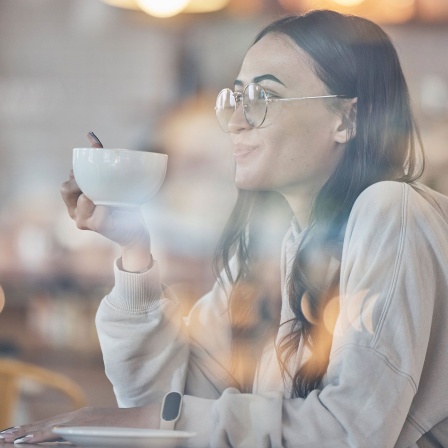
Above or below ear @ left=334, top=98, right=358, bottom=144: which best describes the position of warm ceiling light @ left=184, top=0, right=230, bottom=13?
above

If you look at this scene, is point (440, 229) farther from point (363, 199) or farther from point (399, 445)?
point (399, 445)

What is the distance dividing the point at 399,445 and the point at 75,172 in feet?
1.19

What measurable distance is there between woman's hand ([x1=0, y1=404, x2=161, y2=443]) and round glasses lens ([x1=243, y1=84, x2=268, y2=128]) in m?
0.30

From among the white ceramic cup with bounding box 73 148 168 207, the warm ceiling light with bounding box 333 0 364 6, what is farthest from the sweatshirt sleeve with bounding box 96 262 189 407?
the warm ceiling light with bounding box 333 0 364 6

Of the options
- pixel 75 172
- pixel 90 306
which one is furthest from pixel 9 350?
pixel 75 172

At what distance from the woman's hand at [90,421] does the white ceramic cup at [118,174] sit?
0.18 meters

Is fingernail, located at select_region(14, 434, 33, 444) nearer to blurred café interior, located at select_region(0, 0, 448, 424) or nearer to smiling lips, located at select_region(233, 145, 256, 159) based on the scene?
smiling lips, located at select_region(233, 145, 256, 159)

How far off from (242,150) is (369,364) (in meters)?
0.27

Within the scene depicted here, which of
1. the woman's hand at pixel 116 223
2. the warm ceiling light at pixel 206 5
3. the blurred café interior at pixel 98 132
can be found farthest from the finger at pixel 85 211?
the warm ceiling light at pixel 206 5

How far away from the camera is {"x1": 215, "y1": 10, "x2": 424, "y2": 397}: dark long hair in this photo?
0.80m

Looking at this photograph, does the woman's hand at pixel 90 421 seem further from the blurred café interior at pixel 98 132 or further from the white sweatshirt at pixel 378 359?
the blurred café interior at pixel 98 132

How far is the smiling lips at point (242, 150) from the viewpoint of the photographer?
32.9 inches

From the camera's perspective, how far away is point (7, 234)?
2.06 metres

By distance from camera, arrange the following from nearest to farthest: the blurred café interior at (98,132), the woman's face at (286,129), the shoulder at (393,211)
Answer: the shoulder at (393,211), the woman's face at (286,129), the blurred café interior at (98,132)
